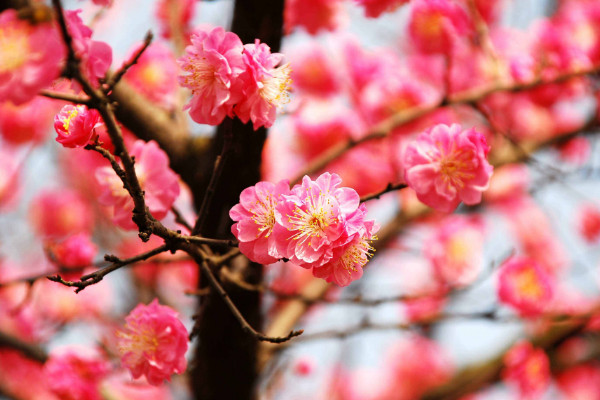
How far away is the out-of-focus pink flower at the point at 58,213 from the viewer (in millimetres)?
3359

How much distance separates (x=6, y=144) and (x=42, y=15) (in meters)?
3.03

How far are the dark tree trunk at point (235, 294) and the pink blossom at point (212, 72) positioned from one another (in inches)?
Answer: 2.5

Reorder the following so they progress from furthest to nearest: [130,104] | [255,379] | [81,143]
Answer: [255,379] < [130,104] < [81,143]

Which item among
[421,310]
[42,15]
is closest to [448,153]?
[42,15]

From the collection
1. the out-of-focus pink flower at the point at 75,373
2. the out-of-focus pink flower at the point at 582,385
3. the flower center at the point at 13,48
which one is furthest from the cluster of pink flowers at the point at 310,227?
the out-of-focus pink flower at the point at 582,385

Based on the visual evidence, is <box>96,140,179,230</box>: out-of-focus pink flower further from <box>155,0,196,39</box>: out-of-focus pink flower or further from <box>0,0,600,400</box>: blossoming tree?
<box>155,0,196,39</box>: out-of-focus pink flower

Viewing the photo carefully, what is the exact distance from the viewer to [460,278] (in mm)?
2467

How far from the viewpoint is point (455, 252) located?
2.54 meters

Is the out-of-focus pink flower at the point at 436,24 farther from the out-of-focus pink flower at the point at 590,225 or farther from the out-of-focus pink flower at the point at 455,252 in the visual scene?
the out-of-focus pink flower at the point at 590,225

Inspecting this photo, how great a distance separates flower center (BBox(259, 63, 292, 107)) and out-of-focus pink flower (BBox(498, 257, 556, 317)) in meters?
1.52

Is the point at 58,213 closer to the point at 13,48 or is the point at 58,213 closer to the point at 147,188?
the point at 147,188

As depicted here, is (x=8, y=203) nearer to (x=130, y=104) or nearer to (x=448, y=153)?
(x=130, y=104)

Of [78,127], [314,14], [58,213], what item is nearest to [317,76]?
[314,14]

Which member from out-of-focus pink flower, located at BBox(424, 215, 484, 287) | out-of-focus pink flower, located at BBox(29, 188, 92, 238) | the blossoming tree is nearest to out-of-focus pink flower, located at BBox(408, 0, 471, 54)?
the blossoming tree
